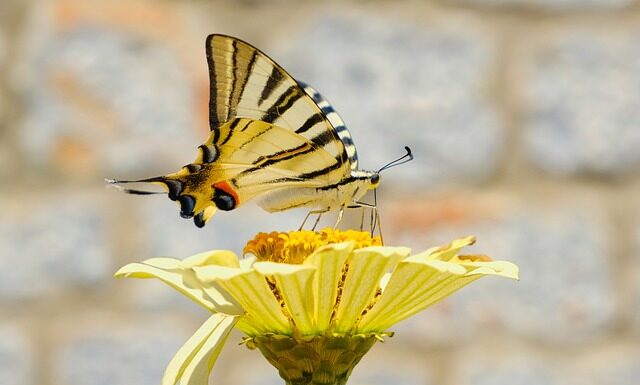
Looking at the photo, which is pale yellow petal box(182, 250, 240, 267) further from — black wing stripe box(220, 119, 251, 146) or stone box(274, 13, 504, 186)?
stone box(274, 13, 504, 186)

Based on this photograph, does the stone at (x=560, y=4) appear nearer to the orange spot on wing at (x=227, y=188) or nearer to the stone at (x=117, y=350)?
the stone at (x=117, y=350)

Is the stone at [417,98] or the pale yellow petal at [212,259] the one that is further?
the stone at [417,98]

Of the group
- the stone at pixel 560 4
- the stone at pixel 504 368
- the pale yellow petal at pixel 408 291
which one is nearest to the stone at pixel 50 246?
the stone at pixel 504 368

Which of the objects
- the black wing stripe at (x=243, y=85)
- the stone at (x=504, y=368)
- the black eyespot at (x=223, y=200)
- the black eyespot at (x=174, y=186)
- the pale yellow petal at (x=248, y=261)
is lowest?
the stone at (x=504, y=368)

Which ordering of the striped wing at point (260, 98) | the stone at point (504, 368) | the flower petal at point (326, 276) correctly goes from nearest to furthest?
the flower petal at point (326, 276) < the striped wing at point (260, 98) < the stone at point (504, 368)

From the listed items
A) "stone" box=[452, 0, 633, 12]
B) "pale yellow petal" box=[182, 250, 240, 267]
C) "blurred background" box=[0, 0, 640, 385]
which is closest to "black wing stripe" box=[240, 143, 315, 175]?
"pale yellow petal" box=[182, 250, 240, 267]

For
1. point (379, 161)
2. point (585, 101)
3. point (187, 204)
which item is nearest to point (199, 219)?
point (187, 204)

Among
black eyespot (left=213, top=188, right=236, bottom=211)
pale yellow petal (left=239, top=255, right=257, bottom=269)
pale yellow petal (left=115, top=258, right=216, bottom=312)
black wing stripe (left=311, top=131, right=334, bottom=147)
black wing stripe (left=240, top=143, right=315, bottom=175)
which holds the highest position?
black wing stripe (left=311, top=131, right=334, bottom=147)
